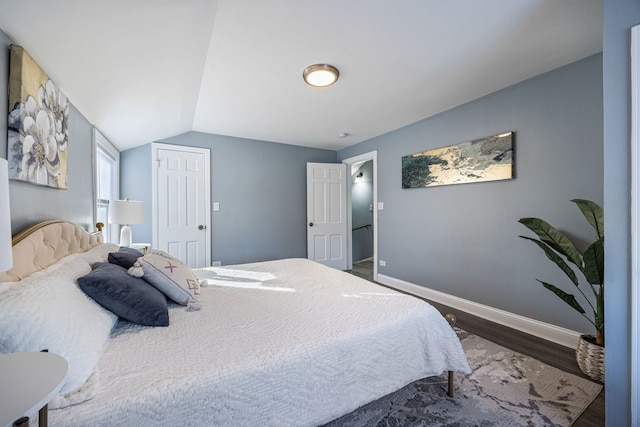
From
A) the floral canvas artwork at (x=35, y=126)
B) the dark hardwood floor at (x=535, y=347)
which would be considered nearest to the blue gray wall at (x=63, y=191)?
the floral canvas artwork at (x=35, y=126)

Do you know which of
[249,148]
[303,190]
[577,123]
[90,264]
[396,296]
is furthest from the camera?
[303,190]

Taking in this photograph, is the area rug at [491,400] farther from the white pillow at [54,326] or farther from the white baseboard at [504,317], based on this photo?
the white pillow at [54,326]

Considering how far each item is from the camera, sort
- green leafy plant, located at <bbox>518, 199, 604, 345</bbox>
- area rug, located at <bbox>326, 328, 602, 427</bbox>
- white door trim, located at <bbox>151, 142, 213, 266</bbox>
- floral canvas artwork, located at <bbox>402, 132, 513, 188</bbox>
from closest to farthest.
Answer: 1. area rug, located at <bbox>326, 328, 602, 427</bbox>
2. green leafy plant, located at <bbox>518, 199, 604, 345</bbox>
3. floral canvas artwork, located at <bbox>402, 132, 513, 188</bbox>
4. white door trim, located at <bbox>151, 142, 213, 266</bbox>

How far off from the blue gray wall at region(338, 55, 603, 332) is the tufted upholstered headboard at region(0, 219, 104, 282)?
11.3 ft

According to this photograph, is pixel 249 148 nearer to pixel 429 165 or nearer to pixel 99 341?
pixel 429 165

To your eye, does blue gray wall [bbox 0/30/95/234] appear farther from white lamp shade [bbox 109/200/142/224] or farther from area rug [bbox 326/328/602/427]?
area rug [bbox 326/328/602/427]

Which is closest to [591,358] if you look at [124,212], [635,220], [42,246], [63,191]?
[635,220]

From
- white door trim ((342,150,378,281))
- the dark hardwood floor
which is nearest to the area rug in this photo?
the dark hardwood floor

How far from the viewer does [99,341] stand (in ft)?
3.33

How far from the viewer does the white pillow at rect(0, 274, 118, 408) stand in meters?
0.82

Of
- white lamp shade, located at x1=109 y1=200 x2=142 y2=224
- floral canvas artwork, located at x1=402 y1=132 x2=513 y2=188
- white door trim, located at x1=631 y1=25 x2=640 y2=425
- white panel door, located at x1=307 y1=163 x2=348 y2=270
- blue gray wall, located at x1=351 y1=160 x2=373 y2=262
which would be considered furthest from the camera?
blue gray wall, located at x1=351 y1=160 x2=373 y2=262

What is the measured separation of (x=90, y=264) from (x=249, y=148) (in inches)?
121

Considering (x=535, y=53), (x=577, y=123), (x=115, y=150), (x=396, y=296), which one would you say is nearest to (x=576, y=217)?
(x=577, y=123)

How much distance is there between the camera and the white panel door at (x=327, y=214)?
4.66m
